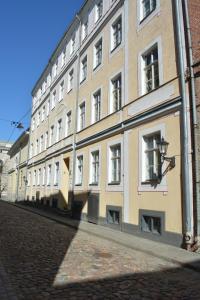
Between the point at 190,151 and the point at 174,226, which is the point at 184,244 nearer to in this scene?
the point at 174,226

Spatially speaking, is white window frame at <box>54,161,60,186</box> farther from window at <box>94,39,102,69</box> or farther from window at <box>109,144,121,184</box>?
window at <box>109,144,121,184</box>

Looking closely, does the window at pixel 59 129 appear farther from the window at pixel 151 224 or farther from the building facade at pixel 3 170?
the building facade at pixel 3 170

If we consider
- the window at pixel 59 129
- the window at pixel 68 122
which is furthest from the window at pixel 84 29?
the window at pixel 59 129

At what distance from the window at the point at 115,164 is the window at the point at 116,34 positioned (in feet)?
15.9

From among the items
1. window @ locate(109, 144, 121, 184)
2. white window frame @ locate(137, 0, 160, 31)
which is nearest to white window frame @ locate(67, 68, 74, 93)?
window @ locate(109, 144, 121, 184)

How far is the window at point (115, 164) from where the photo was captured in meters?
14.9

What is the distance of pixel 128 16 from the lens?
49.8 ft

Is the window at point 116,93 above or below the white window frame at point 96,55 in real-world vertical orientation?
below

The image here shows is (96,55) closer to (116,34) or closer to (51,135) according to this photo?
(116,34)

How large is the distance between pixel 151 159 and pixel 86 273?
Result: 6.11 metres

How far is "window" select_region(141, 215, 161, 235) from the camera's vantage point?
1154 cm

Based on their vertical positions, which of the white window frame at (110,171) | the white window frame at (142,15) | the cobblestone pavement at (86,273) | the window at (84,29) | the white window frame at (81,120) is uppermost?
the window at (84,29)

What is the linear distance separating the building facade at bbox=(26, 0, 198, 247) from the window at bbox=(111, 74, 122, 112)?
45 millimetres

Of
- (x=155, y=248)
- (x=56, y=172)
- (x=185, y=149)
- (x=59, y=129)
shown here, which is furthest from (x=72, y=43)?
(x=155, y=248)
